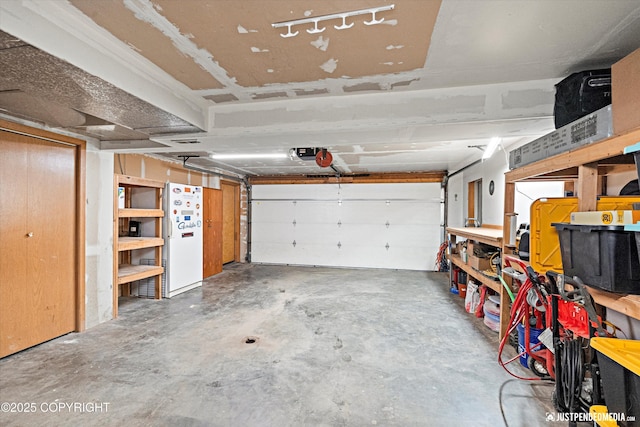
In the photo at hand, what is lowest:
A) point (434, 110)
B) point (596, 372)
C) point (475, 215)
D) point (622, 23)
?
point (596, 372)

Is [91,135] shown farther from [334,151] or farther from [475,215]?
[475,215]

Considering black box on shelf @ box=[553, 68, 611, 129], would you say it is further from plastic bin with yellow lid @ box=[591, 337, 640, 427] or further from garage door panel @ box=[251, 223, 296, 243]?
garage door panel @ box=[251, 223, 296, 243]

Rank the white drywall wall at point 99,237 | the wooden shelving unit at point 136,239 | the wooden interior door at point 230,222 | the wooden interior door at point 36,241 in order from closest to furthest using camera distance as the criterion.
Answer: the wooden interior door at point 36,241 < the white drywall wall at point 99,237 < the wooden shelving unit at point 136,239 < the wooden interior door at point 230,222

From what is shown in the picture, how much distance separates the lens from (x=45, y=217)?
287cm

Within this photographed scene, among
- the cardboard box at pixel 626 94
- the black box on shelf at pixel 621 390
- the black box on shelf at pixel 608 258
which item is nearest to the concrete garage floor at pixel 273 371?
the black box on shelf at pixel 621 390

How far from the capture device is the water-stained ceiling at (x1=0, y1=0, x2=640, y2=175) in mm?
1382

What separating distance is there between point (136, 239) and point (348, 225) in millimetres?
4599

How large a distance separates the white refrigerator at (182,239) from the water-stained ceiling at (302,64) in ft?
6.08

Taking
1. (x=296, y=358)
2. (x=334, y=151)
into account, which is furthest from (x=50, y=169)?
(x=334, y=151)

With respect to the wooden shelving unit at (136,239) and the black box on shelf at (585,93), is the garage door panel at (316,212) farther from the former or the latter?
the black box on shelf at (585,93)

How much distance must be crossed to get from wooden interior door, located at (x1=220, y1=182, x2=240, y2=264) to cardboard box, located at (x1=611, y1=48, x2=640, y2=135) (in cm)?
694

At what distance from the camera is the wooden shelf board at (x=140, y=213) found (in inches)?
150

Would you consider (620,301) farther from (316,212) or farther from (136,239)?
(316,212)

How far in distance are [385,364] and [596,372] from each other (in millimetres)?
1430
